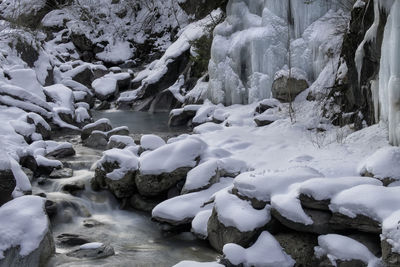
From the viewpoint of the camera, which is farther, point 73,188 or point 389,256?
point 73,188

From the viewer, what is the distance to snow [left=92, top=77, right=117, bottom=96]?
55.7 feet

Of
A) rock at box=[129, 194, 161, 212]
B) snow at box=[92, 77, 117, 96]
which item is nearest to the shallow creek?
rock at box=[129, 194, 161, 212]

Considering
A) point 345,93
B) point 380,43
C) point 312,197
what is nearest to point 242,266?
point 312,197

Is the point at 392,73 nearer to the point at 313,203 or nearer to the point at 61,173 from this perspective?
the point at 313,203

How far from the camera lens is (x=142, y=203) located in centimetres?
654

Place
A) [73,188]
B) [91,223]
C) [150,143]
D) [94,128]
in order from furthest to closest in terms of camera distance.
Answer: [94,128] → [150,143] → [73,188] → [91,223]

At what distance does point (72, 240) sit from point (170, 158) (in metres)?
1.79

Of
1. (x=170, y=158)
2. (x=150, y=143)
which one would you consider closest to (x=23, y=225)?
(x=170, y=158)

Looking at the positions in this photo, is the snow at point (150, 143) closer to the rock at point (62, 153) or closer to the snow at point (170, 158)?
the snow at point (170, 158)

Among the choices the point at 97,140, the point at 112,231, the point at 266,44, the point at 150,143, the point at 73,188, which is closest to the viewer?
the point at 112,231

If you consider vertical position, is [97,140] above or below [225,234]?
below

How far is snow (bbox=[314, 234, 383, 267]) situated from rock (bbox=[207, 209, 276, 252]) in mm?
629

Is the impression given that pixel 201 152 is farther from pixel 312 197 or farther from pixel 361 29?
pixel 361 29

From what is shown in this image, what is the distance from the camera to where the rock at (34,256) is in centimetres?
428
